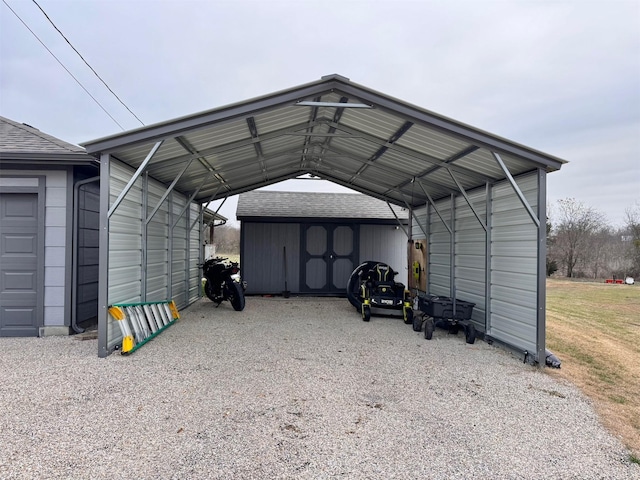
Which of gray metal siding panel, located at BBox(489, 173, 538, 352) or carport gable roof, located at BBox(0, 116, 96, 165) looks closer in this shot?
gray metal siding panel, located at BBox(489, 173, 538, 352)

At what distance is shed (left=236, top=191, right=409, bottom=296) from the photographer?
1016cm

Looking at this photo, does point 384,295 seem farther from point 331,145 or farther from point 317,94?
point 317,94

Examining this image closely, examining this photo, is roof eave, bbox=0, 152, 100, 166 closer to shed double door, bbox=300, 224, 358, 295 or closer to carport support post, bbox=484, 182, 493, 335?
carport support post, bbox=484, 182, 493, 335

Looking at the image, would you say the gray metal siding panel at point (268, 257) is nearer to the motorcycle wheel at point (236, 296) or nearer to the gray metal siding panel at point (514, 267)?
the motorcycle wheel at point (236, 296)

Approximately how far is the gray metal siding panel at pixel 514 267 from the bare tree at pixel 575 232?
18488 mm

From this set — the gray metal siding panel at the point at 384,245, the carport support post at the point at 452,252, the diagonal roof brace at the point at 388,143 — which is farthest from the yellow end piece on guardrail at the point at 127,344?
the gray metal siding panel at the point at 384,245

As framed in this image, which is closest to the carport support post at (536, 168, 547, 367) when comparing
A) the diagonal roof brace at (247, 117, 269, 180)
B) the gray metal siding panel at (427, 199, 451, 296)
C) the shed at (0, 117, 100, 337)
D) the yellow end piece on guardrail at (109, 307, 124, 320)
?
the gray metal siding panel at (427, 199, 451, 296)

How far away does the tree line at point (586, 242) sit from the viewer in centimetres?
1996

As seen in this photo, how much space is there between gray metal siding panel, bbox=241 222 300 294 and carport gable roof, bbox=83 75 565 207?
203cm

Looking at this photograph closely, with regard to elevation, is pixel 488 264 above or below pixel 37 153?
below

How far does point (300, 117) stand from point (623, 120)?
47.2ft

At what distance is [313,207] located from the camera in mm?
10758

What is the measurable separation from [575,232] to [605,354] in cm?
1861

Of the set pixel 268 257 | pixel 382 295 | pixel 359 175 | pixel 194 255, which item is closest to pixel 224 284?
pixel 194 255
